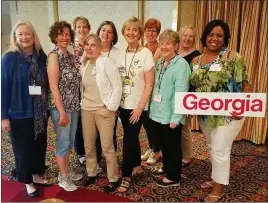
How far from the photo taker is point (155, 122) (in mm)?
2121

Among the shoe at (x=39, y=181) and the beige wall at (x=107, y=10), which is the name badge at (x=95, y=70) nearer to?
the shoe at (x=39, y=181)

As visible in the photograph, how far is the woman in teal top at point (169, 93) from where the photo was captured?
1.95 metres

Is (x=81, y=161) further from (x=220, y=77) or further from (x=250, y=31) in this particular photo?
(x=250, y=31)

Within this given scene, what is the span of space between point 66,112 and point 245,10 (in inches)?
89.9

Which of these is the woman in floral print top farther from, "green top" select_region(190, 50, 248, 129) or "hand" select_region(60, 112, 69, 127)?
"hand" select_region(60, 112, 69, 127)

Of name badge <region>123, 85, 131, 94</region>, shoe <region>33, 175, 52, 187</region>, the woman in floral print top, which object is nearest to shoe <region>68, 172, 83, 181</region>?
shoe <region>33, 175, 52, 187</region>

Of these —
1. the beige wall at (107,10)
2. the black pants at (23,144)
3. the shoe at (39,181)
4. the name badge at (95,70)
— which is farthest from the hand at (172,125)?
the beige wall at (107,10)

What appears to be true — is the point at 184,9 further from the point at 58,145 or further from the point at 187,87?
the point at 58,145

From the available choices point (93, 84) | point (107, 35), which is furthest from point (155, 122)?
point (107, 35)

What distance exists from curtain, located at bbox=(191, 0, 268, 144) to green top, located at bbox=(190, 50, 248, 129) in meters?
1.31

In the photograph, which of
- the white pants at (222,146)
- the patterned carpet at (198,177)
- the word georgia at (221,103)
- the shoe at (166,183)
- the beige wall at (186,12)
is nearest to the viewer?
the word georgia at (221,103)

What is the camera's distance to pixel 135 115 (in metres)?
2.01

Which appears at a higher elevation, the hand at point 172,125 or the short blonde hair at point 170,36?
the short blonde hair at point 170,36

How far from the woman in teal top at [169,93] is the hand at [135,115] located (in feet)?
0.46
